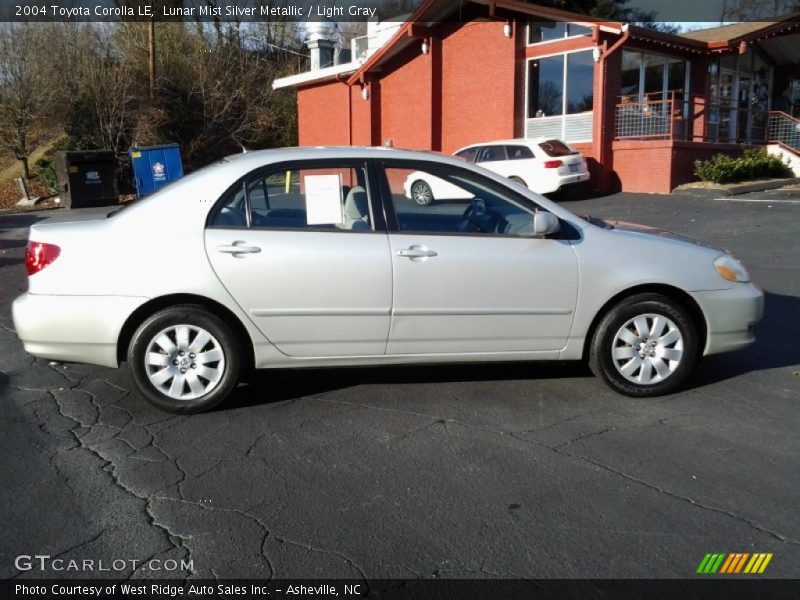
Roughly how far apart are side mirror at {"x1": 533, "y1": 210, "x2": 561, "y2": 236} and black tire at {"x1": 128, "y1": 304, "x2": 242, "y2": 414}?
2.02 meters

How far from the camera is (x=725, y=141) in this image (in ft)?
71.7

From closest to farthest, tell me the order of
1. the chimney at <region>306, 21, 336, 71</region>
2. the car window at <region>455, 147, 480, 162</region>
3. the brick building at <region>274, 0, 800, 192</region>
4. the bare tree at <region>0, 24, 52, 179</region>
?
the car window at <region>455, 147, 480, 162</region> → the brick building at <region>274, 0, 800, 192</region> → the bare tree at <region>0, 24, 52, 179</region> → the chimney at <region>306, 21, 336, 71</region>

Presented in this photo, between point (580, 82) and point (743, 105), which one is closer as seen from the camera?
point (580, 82)

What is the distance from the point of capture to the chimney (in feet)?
103

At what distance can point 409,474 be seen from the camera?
400 cm

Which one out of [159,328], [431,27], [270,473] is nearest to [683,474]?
[270,473]

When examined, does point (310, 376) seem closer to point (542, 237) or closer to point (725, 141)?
point (542, 237)

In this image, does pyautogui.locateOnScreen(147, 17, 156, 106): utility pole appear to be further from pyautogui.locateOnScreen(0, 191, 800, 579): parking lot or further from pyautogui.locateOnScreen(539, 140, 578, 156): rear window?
pyautogui.locateOnScreen(0, 191, 800, 579): parking lot

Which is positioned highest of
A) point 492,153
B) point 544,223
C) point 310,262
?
point 492,153

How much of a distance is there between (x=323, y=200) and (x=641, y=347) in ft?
7.60

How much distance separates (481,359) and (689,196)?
48.2 feet

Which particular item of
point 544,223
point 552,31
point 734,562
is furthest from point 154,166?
point 734,562

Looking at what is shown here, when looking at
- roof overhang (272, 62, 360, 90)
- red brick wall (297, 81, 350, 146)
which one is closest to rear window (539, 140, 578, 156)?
roof overhang (272, 62, 360, 90)
